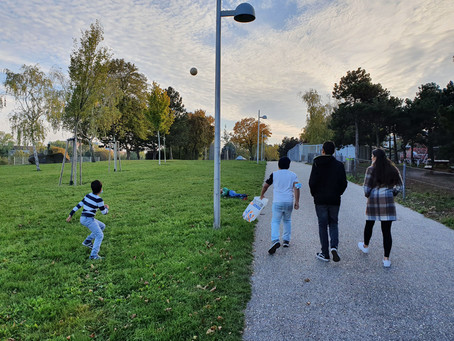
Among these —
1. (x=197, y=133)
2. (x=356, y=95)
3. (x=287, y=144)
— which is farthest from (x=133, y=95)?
(x=287, y=144)

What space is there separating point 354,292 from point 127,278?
305cm

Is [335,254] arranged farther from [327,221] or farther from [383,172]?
[383,172]

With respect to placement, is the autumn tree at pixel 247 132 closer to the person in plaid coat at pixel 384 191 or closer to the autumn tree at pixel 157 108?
the autumn tree at pixel 157 108

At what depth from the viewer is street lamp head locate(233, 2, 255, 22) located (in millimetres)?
5316

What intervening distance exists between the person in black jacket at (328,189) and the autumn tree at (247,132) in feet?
201

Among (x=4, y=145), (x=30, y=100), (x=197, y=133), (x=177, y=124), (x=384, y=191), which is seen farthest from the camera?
(x=197, y=133)

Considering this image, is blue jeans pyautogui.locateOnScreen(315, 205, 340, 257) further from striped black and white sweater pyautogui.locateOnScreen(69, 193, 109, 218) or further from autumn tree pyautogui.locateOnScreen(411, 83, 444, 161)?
autumn tree pyautogui.locateOnScreen(411, 83, 444, 161)

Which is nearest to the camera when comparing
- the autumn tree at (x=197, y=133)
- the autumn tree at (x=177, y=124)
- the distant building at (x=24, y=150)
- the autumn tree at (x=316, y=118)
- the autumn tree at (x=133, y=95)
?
the distant building at (x=24, y=150)

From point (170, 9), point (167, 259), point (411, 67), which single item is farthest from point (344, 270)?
point (411, 67)

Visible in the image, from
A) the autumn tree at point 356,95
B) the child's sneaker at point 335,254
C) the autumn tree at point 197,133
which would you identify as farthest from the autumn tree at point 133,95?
the child's sneaker at point 335,254

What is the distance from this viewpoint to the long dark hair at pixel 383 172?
4.13 meters

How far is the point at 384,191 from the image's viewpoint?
164 inches

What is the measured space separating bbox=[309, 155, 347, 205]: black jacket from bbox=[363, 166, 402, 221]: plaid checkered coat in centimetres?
45

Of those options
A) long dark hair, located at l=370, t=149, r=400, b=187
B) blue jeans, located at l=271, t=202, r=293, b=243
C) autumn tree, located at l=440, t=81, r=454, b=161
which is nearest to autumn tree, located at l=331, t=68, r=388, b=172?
autumn tree, located at l=440, t=81, r=454, b=161
